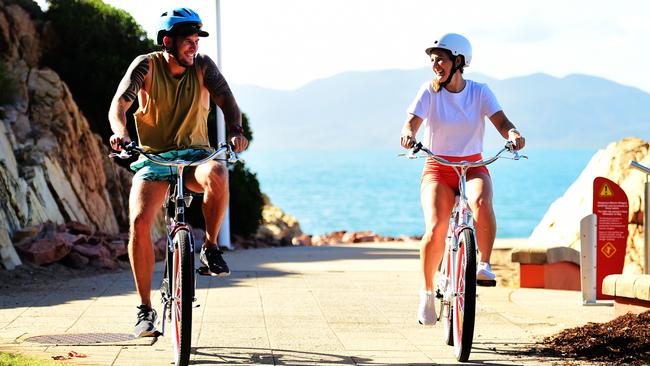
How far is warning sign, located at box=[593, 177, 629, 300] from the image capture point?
37.1ft

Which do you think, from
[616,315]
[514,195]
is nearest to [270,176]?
[514,195]

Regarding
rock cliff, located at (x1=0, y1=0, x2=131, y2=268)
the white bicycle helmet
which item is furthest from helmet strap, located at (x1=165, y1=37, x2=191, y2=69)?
rock cliff, located at (x1=0, y1=0, x2=131, y2=268)

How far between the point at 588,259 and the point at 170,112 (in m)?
4.69

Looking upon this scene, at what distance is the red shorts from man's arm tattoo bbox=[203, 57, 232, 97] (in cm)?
144

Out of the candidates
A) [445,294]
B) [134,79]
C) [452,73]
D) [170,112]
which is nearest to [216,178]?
[170,112]

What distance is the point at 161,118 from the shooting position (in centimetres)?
784

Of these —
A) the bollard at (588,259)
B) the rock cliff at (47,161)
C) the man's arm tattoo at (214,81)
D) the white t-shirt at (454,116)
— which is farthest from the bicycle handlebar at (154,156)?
the rock cliff at (47,161)

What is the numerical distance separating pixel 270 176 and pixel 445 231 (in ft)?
591

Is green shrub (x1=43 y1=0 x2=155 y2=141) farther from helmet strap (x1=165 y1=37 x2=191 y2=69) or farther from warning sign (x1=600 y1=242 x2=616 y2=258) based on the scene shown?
helmet strap (x1=165 y1=37 x2=191 y2=69)

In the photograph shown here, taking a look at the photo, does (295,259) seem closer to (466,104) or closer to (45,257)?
(45,257)

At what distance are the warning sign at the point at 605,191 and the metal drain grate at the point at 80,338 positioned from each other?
181 inches

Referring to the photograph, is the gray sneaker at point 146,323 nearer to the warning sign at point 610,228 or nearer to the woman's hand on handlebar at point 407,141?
the woman's hand on handlebar at point 407,141

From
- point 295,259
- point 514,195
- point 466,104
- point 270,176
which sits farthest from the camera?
point 270,176

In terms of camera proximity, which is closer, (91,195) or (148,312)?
(148,312)
